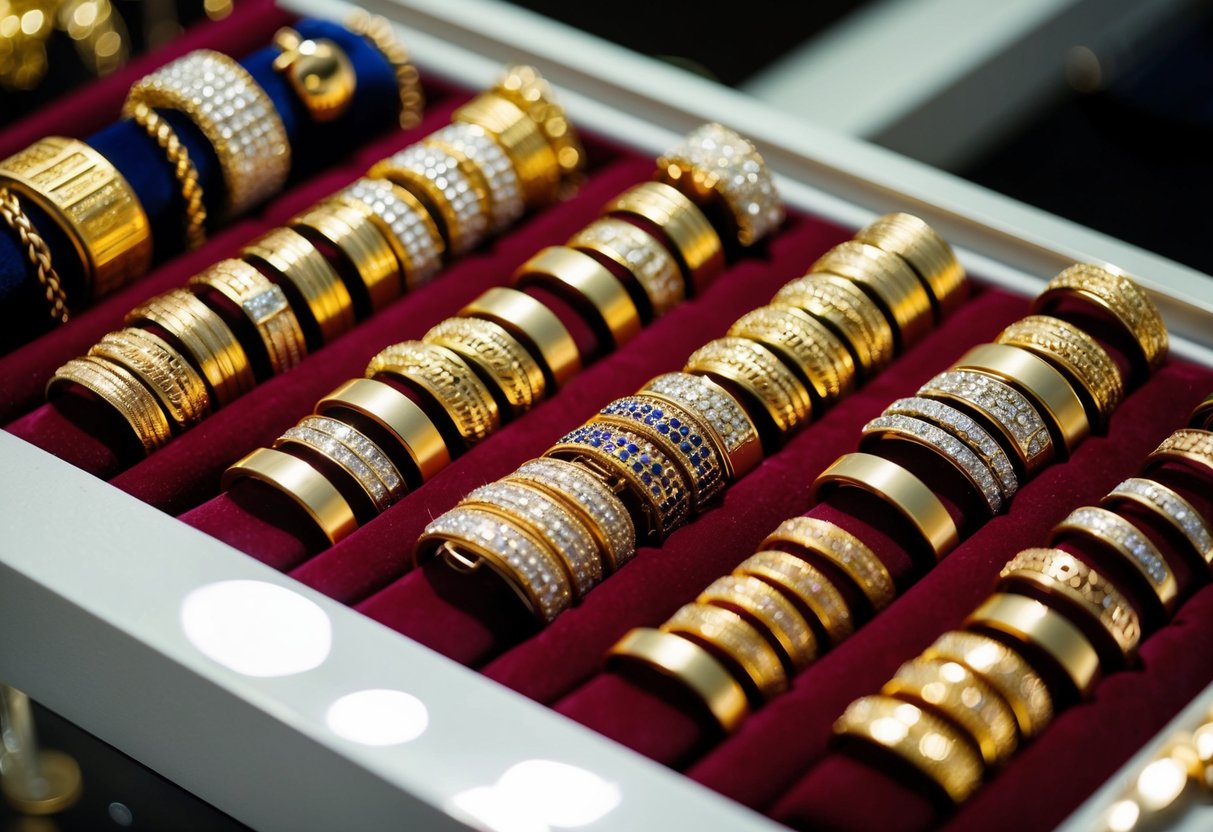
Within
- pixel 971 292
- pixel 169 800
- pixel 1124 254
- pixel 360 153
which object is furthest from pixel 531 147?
pixel 169 800

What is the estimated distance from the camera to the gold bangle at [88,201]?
1345 millimetres

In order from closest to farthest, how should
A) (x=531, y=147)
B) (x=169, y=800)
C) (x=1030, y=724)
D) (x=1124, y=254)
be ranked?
(x=1030, y=724) < (x=169, y=800) < (x=1124, y=254) < (x=531, y=147)

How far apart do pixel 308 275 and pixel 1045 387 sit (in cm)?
57

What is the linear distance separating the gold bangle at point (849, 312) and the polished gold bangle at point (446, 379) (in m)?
0.25

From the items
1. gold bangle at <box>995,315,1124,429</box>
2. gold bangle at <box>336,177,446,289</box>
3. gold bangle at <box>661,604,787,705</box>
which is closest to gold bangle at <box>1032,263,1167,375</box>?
gold bangle at <box>995,315,1124,429</box>

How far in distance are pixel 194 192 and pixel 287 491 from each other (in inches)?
15.3

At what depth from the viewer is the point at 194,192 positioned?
1.44 metres

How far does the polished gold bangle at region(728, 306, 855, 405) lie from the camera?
1282 millimetres

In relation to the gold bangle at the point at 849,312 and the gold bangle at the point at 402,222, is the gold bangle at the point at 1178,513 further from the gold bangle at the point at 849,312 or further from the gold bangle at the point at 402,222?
the gold bangle at the point at 402,222

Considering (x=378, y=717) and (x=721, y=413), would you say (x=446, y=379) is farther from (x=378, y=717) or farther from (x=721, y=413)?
(x=378, y=717)

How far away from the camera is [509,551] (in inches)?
43.0

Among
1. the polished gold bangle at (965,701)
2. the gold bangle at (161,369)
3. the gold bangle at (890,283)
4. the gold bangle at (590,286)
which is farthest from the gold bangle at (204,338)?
the polished gold bangle at (965,701)

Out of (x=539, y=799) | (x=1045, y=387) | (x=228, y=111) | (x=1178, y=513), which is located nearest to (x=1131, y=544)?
(x=1178, y=513)

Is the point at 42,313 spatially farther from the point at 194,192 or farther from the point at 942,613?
the point at 942,613
